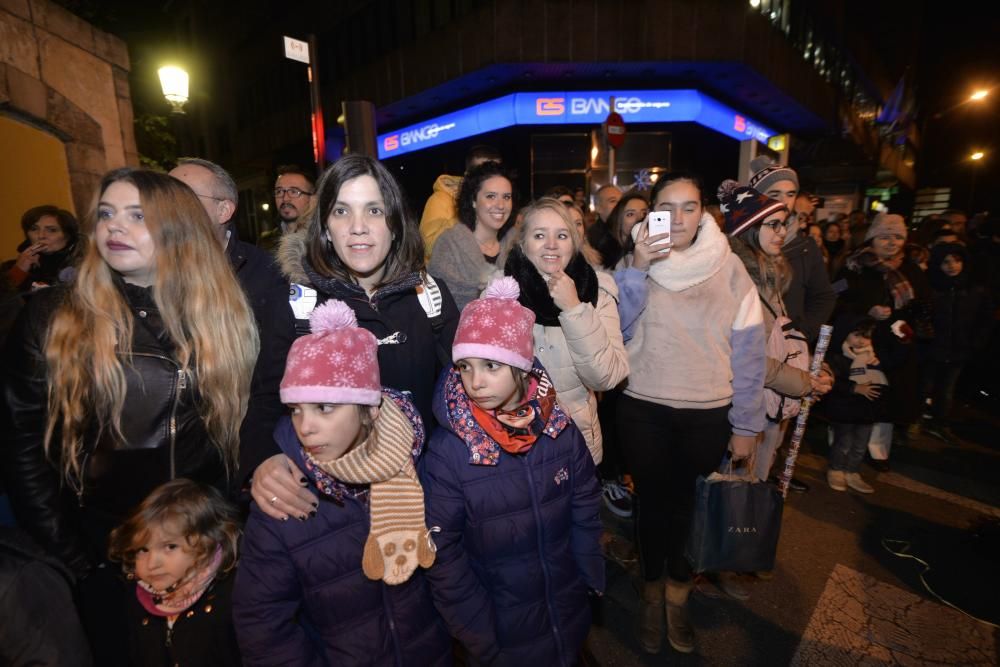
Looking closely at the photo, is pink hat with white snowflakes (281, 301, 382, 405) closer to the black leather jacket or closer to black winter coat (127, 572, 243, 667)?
the black leather jacket

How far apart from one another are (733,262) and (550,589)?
1848 millimetres

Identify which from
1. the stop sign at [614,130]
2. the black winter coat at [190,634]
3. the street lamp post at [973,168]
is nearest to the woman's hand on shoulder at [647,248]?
the black winter coat at [190,634]

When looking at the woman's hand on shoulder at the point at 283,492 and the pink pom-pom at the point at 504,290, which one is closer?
the woman's hand on shoulder at the point at 283,492

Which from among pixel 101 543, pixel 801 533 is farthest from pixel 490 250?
pixel 801 533

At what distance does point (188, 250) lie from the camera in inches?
75.5

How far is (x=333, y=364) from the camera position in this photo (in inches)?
59.4

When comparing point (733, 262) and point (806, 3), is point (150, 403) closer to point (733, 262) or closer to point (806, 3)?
point (733, 262)

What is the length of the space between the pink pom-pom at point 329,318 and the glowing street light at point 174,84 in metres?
8.68

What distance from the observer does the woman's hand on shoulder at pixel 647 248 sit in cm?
233

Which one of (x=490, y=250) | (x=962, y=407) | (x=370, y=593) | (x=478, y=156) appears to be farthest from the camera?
(x=962, y=407)

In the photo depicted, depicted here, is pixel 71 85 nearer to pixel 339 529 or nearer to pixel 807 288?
pixel 339 529

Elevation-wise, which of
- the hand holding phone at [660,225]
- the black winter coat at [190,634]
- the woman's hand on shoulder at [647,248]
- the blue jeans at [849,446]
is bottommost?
the blue jeans at [849,446]

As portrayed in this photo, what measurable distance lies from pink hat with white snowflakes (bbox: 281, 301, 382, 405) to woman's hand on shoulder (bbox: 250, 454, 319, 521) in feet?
0.85

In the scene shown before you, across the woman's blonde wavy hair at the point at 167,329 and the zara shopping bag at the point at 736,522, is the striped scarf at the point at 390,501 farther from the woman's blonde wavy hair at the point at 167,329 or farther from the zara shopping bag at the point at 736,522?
the zara shopping bag at the point at 736,522
